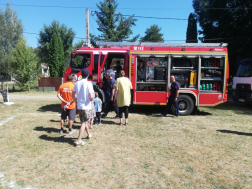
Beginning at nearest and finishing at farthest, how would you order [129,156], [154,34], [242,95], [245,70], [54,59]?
[129,156] → [242,95] → [245,70] → [54,59] → [154,34]

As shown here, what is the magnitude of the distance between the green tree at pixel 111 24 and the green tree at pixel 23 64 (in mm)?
14609

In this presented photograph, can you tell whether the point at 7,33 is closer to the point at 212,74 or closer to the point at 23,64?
the point at 23,64

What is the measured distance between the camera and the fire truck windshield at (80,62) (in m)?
8.03

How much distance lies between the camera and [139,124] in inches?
260

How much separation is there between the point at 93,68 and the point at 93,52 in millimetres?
671

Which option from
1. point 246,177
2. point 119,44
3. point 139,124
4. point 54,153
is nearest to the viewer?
point 246,177

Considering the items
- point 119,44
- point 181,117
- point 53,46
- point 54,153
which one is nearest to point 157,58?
point 119,44

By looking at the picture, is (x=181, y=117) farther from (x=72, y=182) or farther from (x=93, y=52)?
(x=72, y=182)

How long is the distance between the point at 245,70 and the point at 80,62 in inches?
333

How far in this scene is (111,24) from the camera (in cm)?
3125

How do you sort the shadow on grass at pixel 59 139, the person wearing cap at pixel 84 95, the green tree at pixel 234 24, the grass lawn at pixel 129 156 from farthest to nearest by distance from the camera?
the green tree at pixel 234 24, the shadow on grass at pixel 59 139, the person wearing cap at pixel 84 95, the grass lawn at pixel 129 156

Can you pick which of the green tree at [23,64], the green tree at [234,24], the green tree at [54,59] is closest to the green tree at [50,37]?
the green tree at [54,59]

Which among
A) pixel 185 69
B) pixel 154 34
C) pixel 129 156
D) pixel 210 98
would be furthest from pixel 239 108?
pixel 154 34

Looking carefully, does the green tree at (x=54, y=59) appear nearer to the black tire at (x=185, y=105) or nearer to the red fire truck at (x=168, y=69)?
the red fire truck at (x=168, y=69)
